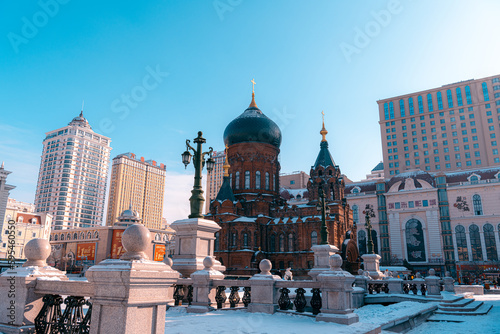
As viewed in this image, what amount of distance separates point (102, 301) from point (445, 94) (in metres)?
92.1

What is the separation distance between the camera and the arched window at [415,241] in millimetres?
54906

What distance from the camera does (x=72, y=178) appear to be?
4569 inches

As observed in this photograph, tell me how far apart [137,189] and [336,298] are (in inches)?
5268

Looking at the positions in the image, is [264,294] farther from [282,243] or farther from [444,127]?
[444,127]

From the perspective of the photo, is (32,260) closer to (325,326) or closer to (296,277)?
(325,326)

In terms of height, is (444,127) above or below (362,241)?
above

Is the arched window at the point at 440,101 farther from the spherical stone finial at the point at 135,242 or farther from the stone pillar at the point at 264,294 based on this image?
the spherical stone finial at the point at 135,242

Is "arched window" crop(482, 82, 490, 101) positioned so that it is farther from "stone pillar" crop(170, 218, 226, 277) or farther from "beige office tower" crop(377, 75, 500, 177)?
"stone pillar" crop(170, 218, 226, 277)

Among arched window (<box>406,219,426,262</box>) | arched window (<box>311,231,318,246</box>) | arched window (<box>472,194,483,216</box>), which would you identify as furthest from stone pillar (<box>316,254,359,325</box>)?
arched window (<box>472,194,483,216</box>)

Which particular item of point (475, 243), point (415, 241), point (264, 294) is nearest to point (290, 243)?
point (415, 241)

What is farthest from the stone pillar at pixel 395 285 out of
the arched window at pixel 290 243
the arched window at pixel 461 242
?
the arched window at pixel 461 242

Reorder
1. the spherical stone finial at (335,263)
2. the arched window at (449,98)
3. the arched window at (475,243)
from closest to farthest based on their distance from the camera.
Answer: the spherical stone finial at (335,263) → the arched window at (475,243) → the arched window at (449,98)

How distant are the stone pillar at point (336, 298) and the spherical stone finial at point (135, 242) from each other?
5.66m

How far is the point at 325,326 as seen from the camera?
833cm
